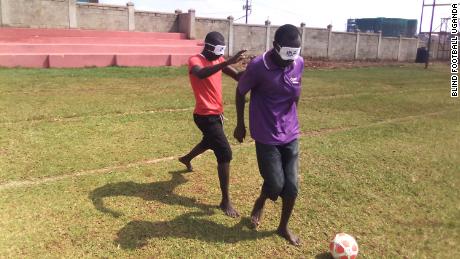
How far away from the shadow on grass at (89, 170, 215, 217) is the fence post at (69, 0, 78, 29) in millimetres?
19175

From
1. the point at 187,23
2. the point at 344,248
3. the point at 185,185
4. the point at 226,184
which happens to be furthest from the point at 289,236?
the point at 187,23

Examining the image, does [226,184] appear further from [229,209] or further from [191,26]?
[191,26]

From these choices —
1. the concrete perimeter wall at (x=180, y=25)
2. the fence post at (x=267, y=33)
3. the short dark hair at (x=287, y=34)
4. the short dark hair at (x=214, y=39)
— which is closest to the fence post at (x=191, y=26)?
the concrete perimeter wall at (x=180, y=25)

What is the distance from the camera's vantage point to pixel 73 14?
21734mm

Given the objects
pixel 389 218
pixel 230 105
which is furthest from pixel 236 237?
pixel 230 105

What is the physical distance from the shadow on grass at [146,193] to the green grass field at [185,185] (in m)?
0.02

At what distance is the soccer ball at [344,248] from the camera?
369 centimetres

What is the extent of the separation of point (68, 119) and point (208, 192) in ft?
14.4

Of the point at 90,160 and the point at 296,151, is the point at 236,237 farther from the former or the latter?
the point at 90,160

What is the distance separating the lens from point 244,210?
15.2 ft

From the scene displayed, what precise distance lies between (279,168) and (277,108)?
56 centimetres

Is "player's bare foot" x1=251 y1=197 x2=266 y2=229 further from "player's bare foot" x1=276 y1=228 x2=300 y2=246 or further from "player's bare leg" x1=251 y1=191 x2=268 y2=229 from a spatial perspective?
"player's bare foot" x1=276 y1=228 x2=300 y2=246

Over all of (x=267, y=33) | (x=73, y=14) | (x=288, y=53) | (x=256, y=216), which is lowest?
(x=256, y=216)

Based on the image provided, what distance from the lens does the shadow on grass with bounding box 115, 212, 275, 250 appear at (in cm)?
388
